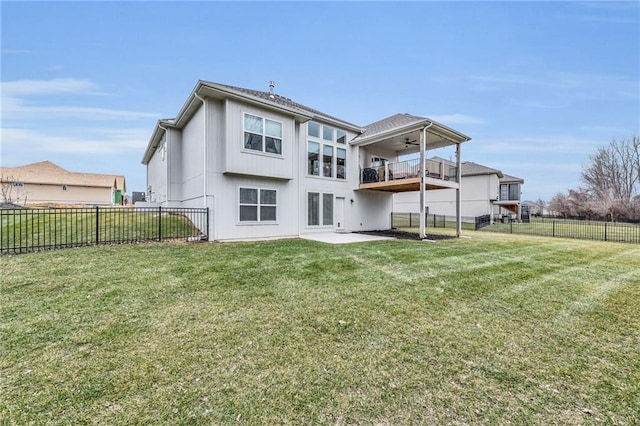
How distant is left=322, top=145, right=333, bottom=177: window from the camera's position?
14.0 m

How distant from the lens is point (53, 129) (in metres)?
22.5

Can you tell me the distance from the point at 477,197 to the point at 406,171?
18963 mm

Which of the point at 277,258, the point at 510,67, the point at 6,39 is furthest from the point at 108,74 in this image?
the point at 510,67

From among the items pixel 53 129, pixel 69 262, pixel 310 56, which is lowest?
pixel 69 262

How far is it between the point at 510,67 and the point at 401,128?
9.79 meters

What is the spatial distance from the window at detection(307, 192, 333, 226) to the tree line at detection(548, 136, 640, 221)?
3975 centimetres

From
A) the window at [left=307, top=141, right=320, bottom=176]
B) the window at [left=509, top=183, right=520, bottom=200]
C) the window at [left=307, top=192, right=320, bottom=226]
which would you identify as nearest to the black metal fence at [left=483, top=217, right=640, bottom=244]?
the window at [left=509, top=183, right=520, bottom=200]

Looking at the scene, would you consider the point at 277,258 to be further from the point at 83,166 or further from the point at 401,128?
the point at 83,166

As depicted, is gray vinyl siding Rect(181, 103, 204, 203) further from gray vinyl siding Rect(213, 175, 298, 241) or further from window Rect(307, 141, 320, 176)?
window Rect(307, 141, 320, 176)

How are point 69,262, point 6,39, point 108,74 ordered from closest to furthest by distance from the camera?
point 69,262, point 6,39, point 108,74

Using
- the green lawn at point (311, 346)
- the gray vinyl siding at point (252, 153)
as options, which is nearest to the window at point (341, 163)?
the gray vinyl siding at point (252, 153)

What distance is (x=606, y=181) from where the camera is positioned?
3888cm

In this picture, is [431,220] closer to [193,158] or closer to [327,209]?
[327,209]

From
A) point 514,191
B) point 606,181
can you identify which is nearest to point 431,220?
point 514,191
